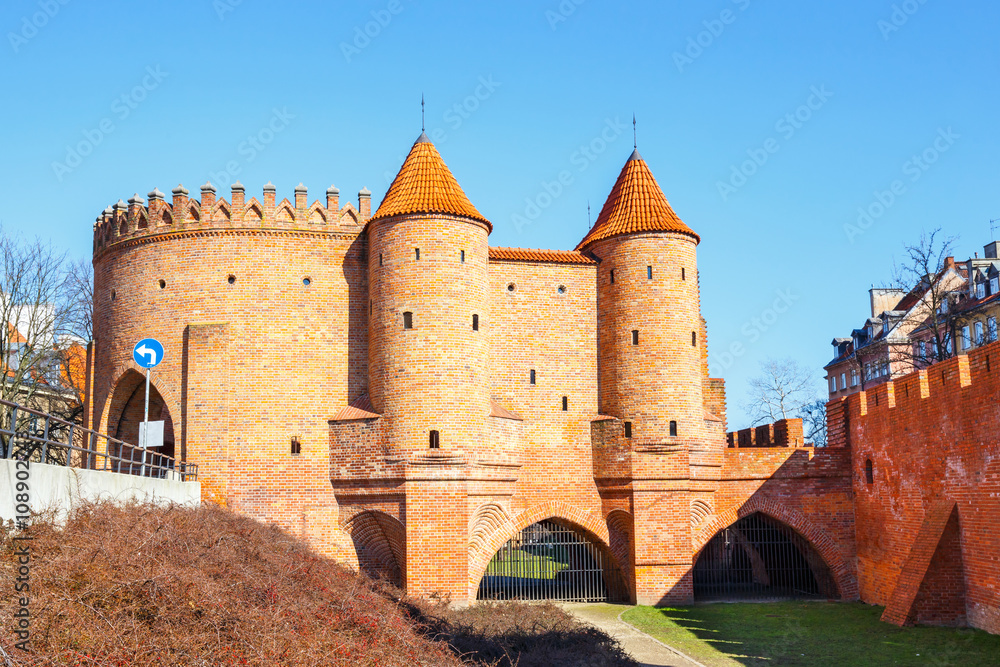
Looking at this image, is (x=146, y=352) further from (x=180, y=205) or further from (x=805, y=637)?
(x=805, y=637)

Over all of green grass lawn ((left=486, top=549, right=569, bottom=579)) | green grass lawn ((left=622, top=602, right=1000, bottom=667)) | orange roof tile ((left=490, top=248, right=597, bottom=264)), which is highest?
orange roof tile ((left=490, top=248, right=597, bottom=264))

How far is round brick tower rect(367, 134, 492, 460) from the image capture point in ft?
72.5

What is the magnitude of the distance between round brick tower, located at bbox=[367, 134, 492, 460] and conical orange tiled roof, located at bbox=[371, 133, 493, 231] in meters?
0.05

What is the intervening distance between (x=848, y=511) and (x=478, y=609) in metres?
11.3

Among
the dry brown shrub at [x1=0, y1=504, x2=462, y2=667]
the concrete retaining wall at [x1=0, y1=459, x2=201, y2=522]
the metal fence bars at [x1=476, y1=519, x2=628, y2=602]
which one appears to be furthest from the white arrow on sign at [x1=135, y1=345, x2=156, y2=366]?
the metal fence bars at [x1=476, y1=519, x2=628, y2=602]

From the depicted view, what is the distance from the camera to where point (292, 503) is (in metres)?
22.7

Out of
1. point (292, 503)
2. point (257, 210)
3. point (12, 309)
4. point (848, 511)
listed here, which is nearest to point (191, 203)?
point (257, 210)

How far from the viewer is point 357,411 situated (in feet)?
75.6

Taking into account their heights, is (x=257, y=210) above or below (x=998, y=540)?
above

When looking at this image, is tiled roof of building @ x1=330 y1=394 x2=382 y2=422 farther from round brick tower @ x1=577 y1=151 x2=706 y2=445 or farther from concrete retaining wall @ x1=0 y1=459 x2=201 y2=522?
round brick tower @ x1=577 y1=151 x2=706 y2=445

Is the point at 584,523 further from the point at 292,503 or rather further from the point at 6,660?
the point at 6,660

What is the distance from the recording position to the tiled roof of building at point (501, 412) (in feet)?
76.6

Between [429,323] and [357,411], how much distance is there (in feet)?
10.1

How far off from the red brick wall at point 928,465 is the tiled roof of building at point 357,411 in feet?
42.2
